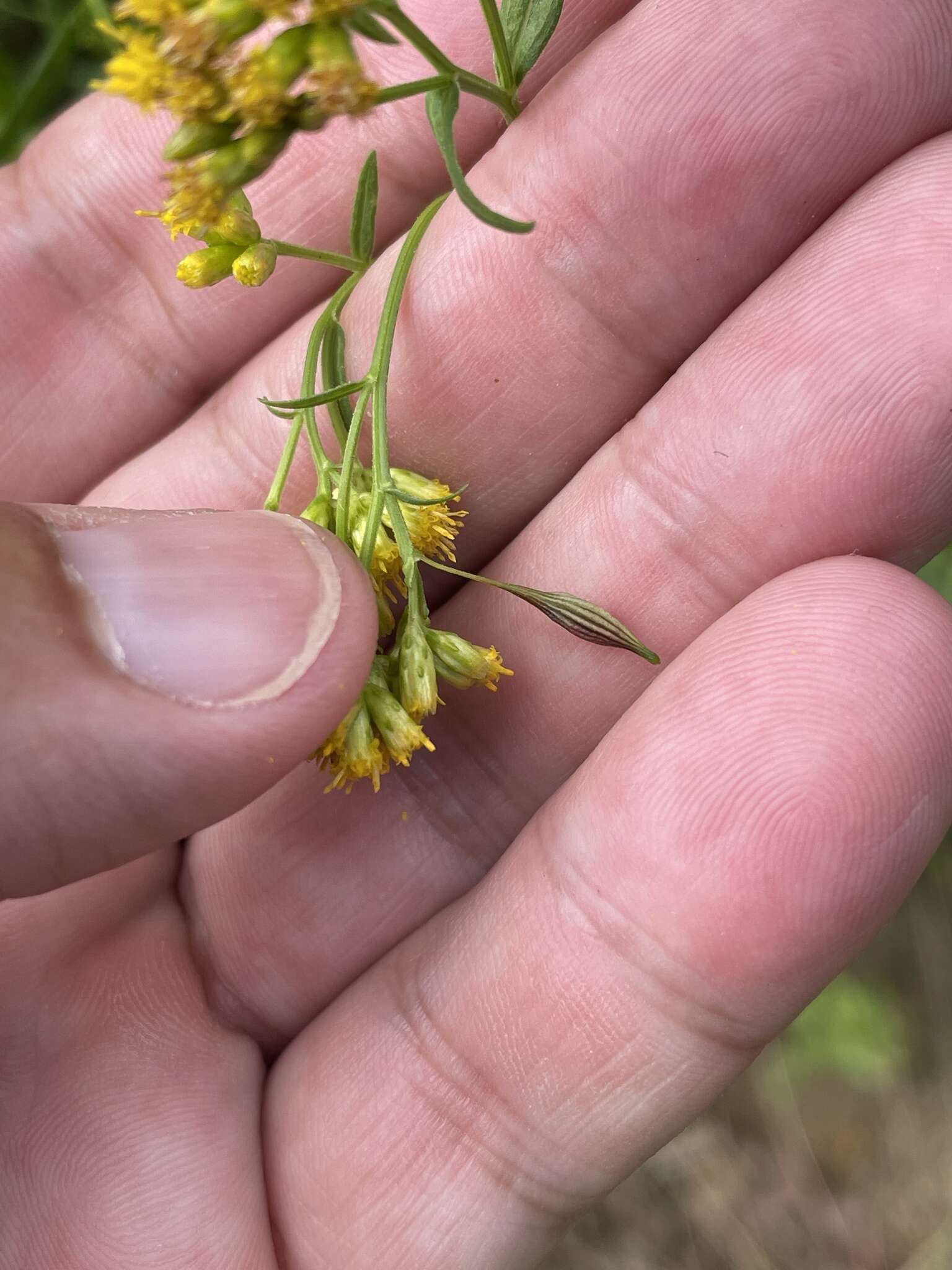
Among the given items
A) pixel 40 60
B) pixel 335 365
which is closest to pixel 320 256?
pixel 335 365

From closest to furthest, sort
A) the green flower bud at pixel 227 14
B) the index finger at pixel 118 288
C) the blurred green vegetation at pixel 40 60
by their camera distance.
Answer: the green flower bud at pixel 227 14
the index finger at pixel 118 288
the blurred green vegetation at pixel 40 60

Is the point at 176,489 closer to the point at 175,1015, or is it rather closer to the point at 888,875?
the point at 175,1015

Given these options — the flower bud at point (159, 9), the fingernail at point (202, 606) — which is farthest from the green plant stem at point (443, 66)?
the fingernail at point (202, 606)

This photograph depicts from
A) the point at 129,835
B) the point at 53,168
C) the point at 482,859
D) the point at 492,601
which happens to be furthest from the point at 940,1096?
the point at 53,168

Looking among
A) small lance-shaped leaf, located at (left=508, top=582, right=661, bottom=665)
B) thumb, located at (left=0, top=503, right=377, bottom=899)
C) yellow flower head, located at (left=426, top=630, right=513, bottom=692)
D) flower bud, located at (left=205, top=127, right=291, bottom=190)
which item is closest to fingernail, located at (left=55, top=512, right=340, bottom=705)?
thumb, located at (left=0, top=503, right=377, bottom=899)

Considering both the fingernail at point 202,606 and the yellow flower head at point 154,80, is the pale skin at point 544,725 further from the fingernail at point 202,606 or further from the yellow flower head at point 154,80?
the yellow flower head at point 154,80
